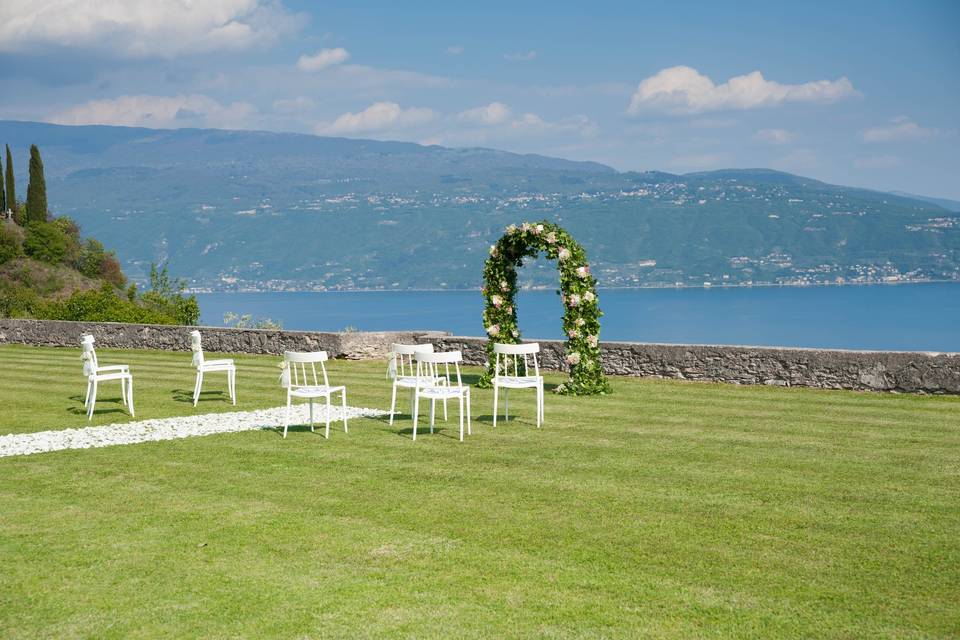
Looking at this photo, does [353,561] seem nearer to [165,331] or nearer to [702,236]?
[165,331]

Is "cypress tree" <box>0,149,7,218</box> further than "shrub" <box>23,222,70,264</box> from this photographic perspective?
Yes

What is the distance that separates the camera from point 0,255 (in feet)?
179

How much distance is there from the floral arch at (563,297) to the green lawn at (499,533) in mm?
2880

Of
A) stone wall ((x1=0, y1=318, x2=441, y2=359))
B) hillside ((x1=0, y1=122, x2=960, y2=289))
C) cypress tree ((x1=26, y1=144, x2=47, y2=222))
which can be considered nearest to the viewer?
stone wall ((x1=0, y1=318, x2=441, y2=359))

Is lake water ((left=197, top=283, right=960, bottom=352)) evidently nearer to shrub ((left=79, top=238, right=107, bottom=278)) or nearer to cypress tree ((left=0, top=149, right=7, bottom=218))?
shrub ((left=79, top=238, right=107, bottom=278))

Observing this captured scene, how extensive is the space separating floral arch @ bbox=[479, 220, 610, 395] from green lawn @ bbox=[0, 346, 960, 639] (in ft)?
9.45

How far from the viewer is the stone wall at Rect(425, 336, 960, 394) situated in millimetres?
13086

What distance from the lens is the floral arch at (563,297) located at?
44.5 feet

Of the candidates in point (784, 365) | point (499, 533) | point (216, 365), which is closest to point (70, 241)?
point (216, 365)

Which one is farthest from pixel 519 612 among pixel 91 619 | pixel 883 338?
pixel 883 338

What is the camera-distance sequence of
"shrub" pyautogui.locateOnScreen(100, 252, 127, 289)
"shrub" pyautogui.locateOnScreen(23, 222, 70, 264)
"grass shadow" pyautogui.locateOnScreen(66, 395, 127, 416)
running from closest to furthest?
"grass shadow" pyautogui.locateOnScreen(66, 395, 127, 416)
"shrub" pyautogui.locateOnScreen(23, 222, 70, 264)
"shrub" pyautogui.locateOnScreen(100, 252, 127, 289)

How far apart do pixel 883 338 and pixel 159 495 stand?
85.5 m

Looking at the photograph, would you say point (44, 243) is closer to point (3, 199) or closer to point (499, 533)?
point (3, 199)

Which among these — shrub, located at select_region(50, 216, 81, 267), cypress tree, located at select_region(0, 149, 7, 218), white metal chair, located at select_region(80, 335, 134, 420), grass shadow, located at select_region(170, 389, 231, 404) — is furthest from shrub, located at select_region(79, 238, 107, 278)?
white metal chair, located at select_region(80, 335, 134, 420)
